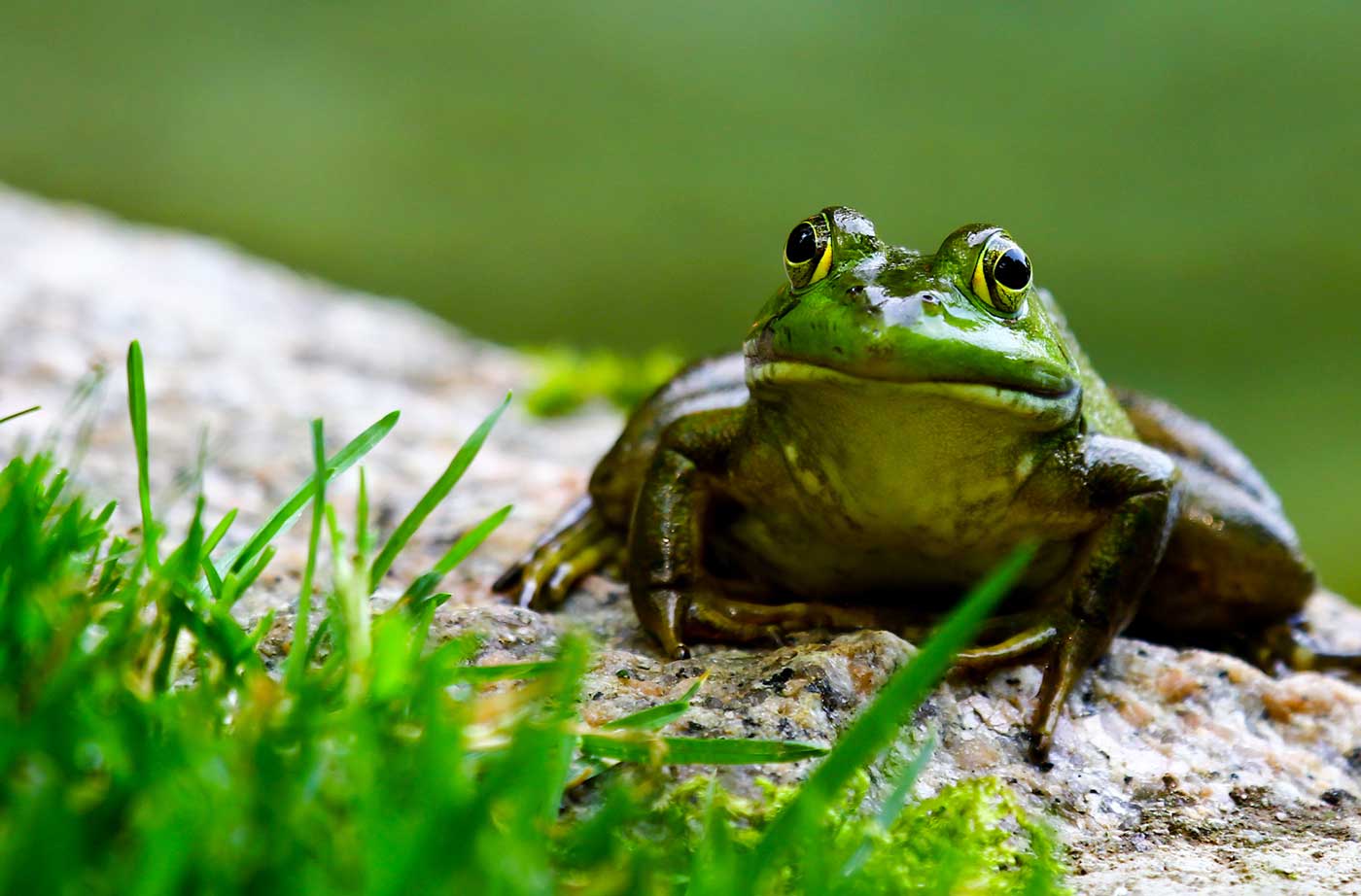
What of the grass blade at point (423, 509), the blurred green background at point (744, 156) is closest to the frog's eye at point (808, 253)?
the grass blade at point (423, 509)

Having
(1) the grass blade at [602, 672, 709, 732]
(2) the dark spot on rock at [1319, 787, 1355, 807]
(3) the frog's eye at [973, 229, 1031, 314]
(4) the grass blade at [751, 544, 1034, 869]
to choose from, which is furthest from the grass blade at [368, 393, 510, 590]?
A: (2) the dark spot on rock at [1319, 787, 1355, 807]

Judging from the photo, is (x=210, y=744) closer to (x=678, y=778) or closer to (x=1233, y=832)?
(x=678, y=778)

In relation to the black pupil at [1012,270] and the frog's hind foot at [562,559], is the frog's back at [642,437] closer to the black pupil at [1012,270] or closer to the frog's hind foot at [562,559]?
the frog's hind foot at [562,559]

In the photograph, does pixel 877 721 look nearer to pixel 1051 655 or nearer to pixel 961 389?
pixel 961 389

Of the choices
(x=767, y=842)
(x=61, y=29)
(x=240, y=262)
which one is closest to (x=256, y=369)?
(x=240, y=262)

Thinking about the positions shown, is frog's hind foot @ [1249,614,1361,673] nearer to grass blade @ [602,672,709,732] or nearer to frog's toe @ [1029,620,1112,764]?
frog's toe @ [1029,620,1112,764]

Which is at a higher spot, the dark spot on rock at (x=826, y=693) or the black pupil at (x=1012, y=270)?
the black pupil at (x=1012, y=270)
